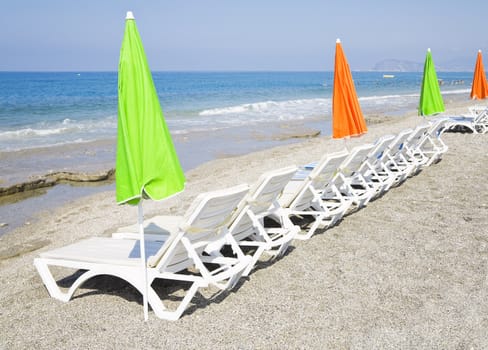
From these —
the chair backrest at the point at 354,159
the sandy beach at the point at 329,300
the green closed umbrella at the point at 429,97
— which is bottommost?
the sandy beach at the point at 329,300

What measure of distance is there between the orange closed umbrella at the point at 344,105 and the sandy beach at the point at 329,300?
1025 millimetres

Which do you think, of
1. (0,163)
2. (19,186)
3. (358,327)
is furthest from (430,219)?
(0,163)

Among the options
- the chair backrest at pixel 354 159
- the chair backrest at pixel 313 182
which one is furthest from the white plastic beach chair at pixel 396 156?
the chair backrest at pixel 313 182

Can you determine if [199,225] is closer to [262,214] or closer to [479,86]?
[262,214]

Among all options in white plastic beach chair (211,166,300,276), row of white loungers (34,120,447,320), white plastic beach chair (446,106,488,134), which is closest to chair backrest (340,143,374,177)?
row of white loungers (34,120,447,320)

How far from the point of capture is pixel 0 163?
13727 mm

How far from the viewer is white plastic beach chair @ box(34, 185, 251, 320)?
3.53 m

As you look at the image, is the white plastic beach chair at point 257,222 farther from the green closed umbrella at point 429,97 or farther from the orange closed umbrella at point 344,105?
the green closed umbrella at point 429,97

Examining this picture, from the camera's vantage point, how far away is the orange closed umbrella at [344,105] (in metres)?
6.55

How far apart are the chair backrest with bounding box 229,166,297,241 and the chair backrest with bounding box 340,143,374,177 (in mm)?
1444

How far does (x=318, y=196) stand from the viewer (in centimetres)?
547

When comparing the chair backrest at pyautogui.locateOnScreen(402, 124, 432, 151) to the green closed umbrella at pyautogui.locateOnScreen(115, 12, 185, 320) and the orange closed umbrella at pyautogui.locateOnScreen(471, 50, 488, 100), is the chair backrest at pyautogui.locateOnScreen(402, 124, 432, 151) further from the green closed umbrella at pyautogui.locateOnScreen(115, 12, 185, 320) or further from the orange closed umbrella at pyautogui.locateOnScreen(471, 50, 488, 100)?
the orange closed umbrella at pyautogui.locateOnScreen(471, 50, 488, 100)

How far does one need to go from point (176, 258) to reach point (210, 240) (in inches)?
12.6

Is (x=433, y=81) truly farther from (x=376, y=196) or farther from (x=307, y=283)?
(x=307, y=283)
